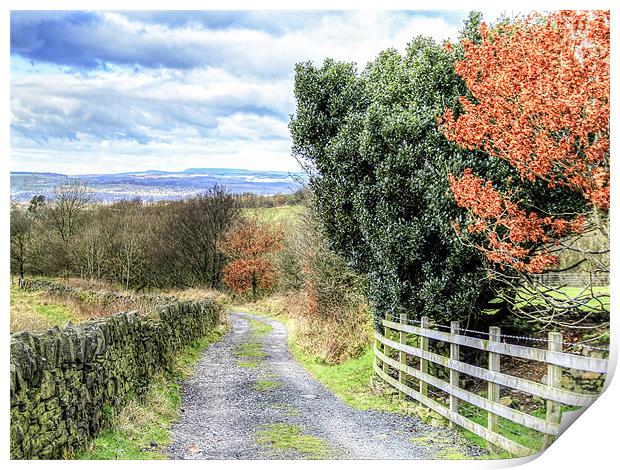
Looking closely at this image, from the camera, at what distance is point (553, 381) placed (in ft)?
21.3

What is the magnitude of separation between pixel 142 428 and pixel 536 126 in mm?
6259

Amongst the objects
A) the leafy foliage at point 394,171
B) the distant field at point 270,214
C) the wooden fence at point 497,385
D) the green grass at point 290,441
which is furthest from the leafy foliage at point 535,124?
the distant field at point 270,214

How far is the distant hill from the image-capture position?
325 inches

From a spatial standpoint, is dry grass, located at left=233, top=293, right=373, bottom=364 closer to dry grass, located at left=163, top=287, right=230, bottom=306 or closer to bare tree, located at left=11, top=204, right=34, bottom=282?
dry grass, located at left=163, top=287, right=230, bottom=306

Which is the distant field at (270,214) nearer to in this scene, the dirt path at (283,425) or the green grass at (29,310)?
the dirt path at (283,425)

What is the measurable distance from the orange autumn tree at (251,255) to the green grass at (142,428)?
23154 millimetres

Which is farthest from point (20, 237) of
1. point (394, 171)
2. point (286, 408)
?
point (394, 171)

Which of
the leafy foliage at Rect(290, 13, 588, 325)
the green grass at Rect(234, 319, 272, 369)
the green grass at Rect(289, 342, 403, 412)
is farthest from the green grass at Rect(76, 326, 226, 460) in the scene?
the leafy foliage at Rect(290, 13, 588, 325)

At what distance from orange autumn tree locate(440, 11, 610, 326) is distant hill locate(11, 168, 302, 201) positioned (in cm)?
370

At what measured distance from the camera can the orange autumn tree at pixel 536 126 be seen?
7.09 m

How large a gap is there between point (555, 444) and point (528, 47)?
4.71m

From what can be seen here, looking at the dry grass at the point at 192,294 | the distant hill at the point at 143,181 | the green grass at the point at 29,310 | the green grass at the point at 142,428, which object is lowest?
the dry grass at the point at 192,294

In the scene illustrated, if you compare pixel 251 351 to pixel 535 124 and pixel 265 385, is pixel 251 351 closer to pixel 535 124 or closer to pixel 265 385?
pixel 265 385
